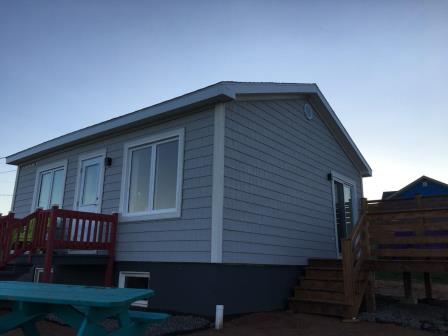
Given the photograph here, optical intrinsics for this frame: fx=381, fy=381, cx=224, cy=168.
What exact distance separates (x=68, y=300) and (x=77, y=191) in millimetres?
6548

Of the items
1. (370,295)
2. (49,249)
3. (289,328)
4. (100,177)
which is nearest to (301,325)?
(289,328)

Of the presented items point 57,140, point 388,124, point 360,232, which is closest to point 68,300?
point 360,232

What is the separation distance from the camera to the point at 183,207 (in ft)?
20.7

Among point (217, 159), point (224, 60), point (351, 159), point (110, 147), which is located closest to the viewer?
point (217, 159)

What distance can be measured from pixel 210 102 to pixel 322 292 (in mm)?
3830

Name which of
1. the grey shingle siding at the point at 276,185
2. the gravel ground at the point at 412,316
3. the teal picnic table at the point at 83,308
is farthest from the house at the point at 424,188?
the teal picnic table at the point at 83,308

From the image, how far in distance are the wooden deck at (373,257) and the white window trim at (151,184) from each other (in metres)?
2.79

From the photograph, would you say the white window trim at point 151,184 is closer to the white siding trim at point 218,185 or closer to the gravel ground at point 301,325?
the white siding trim at point 218,185

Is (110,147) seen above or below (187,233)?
above

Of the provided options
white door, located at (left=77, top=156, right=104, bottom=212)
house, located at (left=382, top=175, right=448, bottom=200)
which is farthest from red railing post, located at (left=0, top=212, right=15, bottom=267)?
house, located at (left=382, top=175, right=448, bottom=200)

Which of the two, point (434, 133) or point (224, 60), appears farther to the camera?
point (434, 133)

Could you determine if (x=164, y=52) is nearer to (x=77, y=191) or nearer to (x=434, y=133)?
(x=77, y=191)

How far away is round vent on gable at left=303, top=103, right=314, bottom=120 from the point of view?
29.2 feet

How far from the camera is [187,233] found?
612cm
